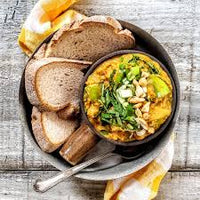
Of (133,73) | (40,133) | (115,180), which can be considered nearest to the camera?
(133,73)

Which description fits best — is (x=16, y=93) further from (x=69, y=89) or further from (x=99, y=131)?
(x=99, y=131)

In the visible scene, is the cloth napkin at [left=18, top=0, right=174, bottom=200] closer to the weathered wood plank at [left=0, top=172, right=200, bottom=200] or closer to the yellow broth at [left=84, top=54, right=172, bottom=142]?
the weathered wood plank at [left=0, top=172, right=200, bottom=200]

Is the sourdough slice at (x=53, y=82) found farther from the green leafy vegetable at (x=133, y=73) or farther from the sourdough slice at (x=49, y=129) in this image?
the green leafy vegetable at (x=133, y=73)

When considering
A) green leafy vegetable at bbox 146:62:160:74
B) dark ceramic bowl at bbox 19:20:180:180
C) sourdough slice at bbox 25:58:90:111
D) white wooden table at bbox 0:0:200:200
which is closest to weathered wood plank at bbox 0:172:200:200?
white wooden table at bbox 0:0:200:200

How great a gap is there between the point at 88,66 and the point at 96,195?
15.0 inches

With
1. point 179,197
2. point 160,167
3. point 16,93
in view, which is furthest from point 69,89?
point 179,197

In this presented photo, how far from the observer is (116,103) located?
155 centimetres

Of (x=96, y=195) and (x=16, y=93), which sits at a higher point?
(x=16, y=93)

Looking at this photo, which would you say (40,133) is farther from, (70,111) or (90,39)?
(90,39)

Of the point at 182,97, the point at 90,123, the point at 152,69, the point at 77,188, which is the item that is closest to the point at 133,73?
the point at 152,69

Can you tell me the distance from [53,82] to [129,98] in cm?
21

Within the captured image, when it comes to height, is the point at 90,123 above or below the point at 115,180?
above

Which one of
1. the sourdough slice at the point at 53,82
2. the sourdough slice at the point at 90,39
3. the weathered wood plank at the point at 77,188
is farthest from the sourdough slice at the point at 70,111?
the weathered wood plank at the point at 77,188

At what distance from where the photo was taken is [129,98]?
1.54m
